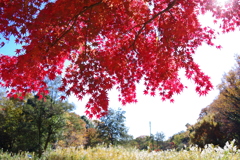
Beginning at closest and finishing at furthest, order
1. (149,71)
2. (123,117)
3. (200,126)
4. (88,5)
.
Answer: (88,5), (149,71), (200,126), (123,117)

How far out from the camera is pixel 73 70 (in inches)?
239

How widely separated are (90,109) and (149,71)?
2.54m

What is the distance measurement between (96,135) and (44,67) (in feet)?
96.0

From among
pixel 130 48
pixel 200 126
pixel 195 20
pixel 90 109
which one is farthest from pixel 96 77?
pixel 200 126

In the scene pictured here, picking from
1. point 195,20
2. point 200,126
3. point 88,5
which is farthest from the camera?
point 200,126

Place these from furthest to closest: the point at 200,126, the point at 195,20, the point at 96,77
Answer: the point at 200,126 < the point at 195,20 < the point at 96,77

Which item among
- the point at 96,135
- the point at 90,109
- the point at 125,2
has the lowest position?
the point at 96,135

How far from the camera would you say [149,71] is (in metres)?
6.54

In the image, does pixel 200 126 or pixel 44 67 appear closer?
pixel 44 67

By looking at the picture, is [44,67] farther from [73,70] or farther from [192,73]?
[192,73]

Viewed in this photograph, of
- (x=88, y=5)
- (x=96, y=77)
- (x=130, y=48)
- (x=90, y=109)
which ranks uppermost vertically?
(x=88, y=5)

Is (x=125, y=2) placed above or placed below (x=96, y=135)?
above

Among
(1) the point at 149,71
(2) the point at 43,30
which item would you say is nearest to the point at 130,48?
(1) the point at 149,71

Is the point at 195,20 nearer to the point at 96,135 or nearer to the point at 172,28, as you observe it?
the point at 172,28
